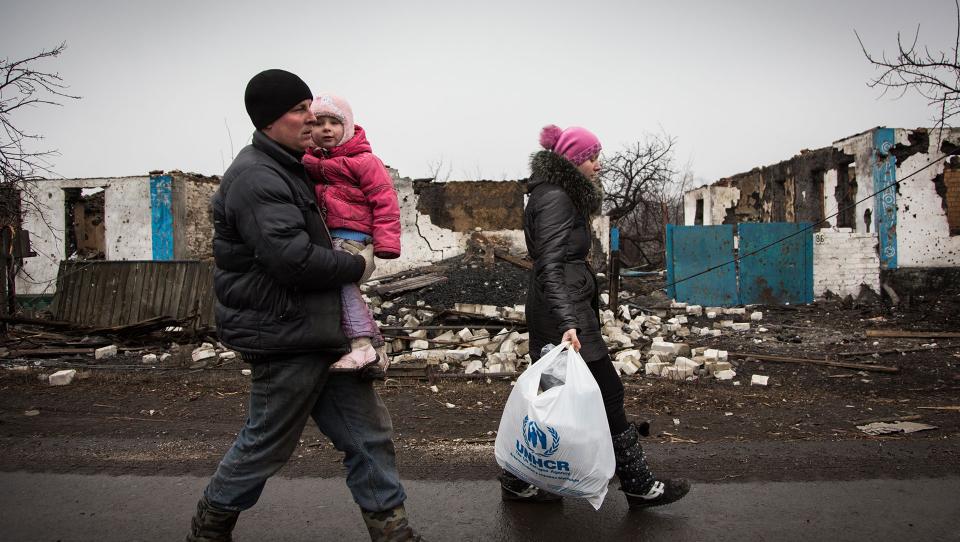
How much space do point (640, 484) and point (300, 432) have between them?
5.33 feet

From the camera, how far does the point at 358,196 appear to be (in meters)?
2.44

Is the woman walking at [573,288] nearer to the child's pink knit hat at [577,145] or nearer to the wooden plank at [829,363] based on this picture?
the child's pink knit hat at [577,145]

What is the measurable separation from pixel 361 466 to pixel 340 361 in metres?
0.41

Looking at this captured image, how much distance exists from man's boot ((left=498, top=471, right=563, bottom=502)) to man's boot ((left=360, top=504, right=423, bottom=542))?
0.89 m

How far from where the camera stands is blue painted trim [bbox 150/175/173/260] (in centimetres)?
1822

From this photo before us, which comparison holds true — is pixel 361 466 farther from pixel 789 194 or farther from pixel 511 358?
pixel 789 194

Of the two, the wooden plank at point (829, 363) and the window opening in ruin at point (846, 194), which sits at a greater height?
the window opening in ruin at point (846, 194)

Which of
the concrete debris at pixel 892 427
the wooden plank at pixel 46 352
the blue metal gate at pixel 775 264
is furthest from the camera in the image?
the blue metal gate at pixel 775 264

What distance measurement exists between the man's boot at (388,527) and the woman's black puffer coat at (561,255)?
1143 mm

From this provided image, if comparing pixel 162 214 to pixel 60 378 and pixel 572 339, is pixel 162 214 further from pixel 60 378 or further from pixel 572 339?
pixel 572 339

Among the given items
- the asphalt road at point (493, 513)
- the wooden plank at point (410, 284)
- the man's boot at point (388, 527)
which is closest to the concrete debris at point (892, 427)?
the asphalt road at point (493, 513)

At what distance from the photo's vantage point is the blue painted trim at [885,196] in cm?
1397

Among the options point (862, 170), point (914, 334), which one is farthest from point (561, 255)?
point (862, 170)

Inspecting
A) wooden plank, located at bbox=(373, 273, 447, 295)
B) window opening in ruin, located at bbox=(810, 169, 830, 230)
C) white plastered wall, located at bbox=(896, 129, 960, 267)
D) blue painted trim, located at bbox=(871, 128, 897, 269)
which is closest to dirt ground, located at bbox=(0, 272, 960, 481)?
wooden plank, located at bbox=(373, 273, 447, 295)
